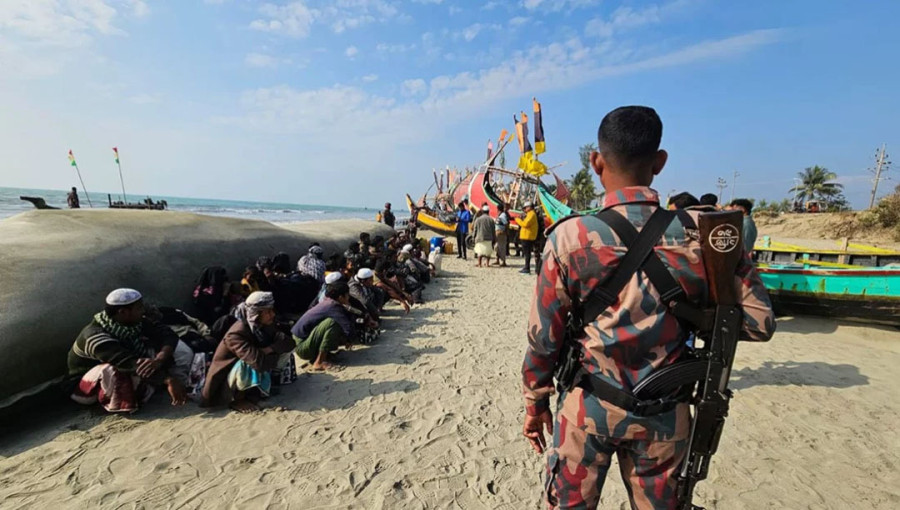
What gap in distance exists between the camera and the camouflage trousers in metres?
1.43

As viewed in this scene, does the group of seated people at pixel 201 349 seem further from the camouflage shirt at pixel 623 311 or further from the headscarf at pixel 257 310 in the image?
the camouflage shirt at pixel 623 311

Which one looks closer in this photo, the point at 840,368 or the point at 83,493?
the point at 83,493

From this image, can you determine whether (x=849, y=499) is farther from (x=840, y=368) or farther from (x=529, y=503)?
(x=840, y=368)

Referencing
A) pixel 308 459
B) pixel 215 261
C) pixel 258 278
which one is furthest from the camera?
pixel 215 261

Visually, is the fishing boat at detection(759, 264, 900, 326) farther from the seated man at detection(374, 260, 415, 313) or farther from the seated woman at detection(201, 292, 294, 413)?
the seated woman at detection(201, 292, 294, 413)

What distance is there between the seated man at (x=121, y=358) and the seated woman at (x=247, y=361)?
33 cm

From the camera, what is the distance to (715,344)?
4.54 feet

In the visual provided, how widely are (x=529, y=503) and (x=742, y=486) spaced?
1.56 metres

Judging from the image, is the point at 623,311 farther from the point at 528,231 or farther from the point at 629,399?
the point at 528,231

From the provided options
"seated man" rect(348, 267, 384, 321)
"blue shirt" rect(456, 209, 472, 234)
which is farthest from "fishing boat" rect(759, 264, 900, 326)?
"blue shirt" rect(456, 209, 472, 234)

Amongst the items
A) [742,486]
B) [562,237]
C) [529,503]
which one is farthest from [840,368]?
[562,237]

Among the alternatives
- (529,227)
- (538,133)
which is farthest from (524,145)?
(529,227)

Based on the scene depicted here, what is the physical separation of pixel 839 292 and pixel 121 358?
903 cm

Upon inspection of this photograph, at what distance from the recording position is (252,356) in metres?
3.63
